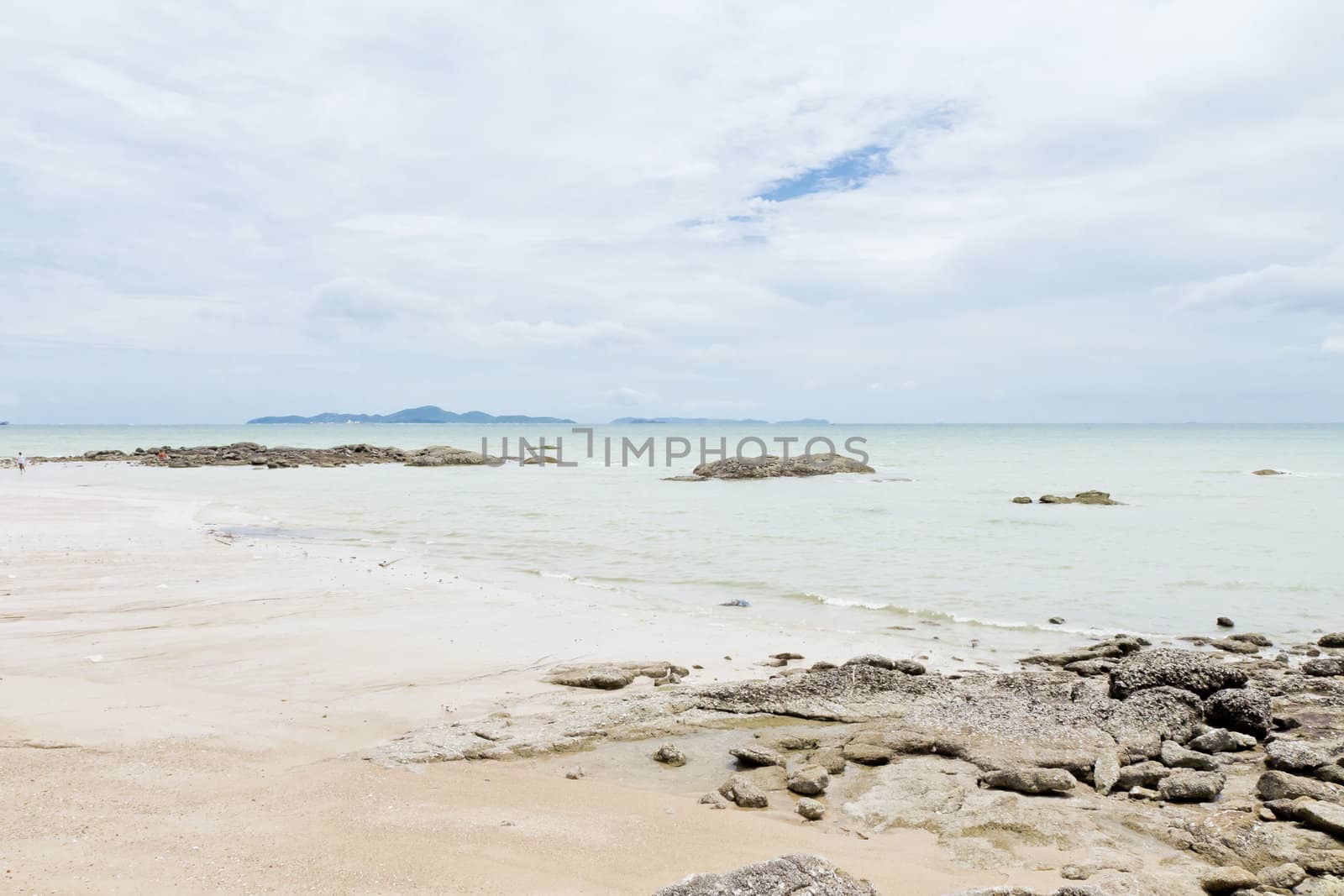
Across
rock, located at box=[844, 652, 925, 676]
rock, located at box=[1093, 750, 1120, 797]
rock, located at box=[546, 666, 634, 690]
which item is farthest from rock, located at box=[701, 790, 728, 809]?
rock, located at box=[844, 652, 925, 676]

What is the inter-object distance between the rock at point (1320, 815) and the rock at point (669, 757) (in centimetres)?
378

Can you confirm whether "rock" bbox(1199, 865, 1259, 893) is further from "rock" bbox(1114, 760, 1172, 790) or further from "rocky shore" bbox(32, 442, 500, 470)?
"rocky shore" bbox(32, 442, 500, 470)

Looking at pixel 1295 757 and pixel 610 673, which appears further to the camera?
pixel 610 673

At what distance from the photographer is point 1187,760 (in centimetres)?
571

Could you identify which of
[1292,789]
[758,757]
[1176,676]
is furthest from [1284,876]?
[1176,676]

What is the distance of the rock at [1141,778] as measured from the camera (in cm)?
542

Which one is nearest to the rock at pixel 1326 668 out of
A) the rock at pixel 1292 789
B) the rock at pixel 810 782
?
the rock at pixel 1292 789

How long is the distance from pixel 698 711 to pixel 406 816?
2.90 metres

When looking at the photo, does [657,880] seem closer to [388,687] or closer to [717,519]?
[388,687]

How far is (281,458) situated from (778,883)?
56.4 meters

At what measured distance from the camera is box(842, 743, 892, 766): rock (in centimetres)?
593

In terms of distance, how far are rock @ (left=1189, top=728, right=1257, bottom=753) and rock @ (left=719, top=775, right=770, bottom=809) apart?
3.41 metres

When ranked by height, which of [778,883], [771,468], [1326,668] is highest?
[771,468]

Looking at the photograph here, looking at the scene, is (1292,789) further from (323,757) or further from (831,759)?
(323,757)
